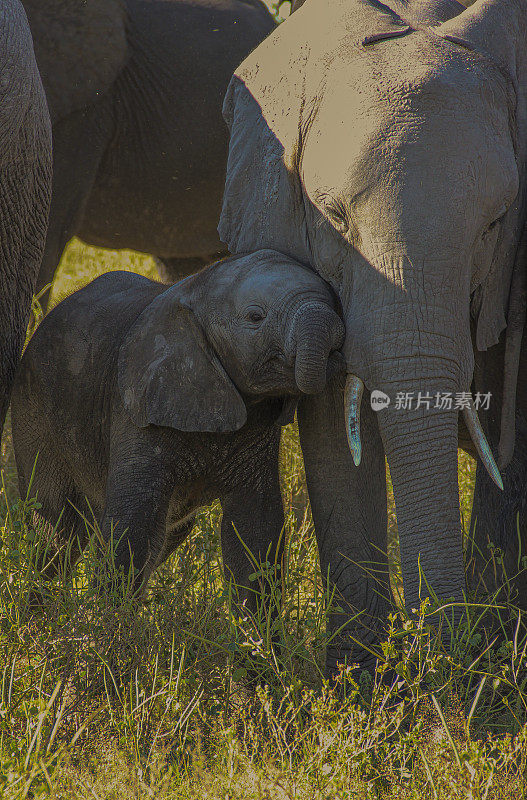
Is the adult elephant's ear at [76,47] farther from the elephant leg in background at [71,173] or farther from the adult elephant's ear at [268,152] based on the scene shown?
the adult elephant's ear at [268,152]

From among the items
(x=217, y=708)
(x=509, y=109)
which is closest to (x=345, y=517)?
(x=217, y=708)

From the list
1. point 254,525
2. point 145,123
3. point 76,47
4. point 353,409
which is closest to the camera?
point 353,409

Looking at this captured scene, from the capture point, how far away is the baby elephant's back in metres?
3.31

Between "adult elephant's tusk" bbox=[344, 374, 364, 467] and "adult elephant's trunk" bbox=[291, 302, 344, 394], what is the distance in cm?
12

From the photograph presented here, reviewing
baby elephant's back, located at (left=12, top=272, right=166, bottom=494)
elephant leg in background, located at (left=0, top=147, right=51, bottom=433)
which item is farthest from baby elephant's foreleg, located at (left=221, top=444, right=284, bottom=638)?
elephant leg in background, located at (left=0, top=147, right=51, bottom=433)

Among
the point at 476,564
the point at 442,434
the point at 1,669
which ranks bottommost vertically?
the point at 476,564

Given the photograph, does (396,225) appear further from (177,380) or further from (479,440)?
(177,380)

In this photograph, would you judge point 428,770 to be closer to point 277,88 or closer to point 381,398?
point 381,398

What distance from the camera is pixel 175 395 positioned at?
10.1ft

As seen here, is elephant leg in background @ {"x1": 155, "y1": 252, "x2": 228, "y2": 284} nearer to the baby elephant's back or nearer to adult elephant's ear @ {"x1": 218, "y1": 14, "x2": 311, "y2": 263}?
the baby elephant's back

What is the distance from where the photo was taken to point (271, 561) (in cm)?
329

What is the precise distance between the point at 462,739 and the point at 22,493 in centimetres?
162

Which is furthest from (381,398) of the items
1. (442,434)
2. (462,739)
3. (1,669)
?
(1,669)

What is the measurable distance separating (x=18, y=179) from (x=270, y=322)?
83 centimetres
